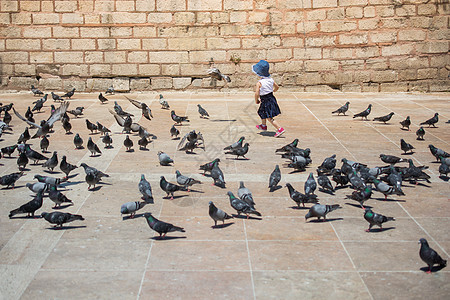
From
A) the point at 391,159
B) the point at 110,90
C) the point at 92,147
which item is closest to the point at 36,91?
the point at 110,90

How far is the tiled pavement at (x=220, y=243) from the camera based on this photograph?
224 inches

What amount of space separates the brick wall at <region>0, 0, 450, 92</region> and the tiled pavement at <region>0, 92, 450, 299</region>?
6.96 m

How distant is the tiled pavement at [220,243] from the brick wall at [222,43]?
6.96 meters

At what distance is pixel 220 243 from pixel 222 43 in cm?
1169

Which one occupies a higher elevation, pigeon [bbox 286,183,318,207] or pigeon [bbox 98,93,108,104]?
pigeon [bbox 98,93,108,104]

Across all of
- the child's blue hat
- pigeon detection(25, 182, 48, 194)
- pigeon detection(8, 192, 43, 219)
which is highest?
the child's blue hat

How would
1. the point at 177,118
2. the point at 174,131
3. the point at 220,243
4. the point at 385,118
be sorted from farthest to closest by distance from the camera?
the point at 385,118 < the point at 177,118 < the point at 174,131 < the point at 220,243

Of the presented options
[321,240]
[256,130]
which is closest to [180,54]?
[256,130]

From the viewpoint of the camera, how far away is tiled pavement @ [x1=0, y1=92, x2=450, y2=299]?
18.7ft

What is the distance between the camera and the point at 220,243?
6.77m

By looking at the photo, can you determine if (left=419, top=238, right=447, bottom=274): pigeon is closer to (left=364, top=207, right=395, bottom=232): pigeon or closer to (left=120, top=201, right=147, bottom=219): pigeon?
(left=364, top=207, right=395, bottom=232): pigeon

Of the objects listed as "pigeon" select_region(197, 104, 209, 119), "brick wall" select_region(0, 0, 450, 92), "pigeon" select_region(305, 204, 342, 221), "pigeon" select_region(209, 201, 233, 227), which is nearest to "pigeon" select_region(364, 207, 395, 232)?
"pigeon" select_region(305, 204, 342, 221)

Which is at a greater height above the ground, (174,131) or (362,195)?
(174,131)

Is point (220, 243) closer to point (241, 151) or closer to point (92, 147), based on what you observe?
point (241, 151)
